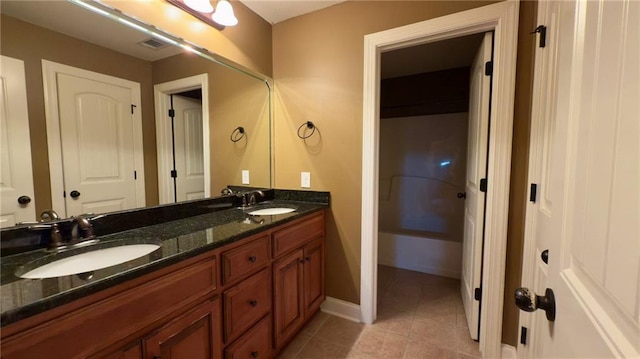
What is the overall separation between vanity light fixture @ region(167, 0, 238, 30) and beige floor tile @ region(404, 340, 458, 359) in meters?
2.43

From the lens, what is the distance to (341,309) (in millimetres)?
2018

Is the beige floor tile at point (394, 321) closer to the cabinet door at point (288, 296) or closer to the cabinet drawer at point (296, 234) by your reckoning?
the cabinet door at point (288, 296)

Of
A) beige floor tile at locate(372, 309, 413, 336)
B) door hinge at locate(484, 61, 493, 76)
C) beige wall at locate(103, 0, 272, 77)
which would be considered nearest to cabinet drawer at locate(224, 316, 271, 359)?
beige floor tile at locate(372, 309, 413, 336)

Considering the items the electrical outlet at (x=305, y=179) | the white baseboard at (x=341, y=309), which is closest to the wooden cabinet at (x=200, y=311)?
the white baseboard at (x=341, y=309)

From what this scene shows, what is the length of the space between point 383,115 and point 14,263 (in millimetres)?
3480

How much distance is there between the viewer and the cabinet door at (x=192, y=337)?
0.88 m

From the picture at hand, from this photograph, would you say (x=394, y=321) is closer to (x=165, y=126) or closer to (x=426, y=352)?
(x=426, y=352)

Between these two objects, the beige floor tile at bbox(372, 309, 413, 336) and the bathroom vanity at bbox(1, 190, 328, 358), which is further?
the beige floor tile at bbox(372, 309, 413, 336)

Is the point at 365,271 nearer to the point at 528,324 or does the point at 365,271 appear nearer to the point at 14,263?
the point at 528,324

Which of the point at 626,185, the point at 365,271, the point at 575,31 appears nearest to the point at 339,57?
the point at 575,31

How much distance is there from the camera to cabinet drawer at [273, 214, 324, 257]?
149 centimetres

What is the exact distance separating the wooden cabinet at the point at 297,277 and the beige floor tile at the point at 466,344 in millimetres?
988

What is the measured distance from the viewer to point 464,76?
9.50ft

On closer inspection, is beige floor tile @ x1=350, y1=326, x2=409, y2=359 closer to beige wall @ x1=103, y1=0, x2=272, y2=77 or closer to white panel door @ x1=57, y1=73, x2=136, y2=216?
white panel door @ x1=57, y1=73, x2=136, y2=216
